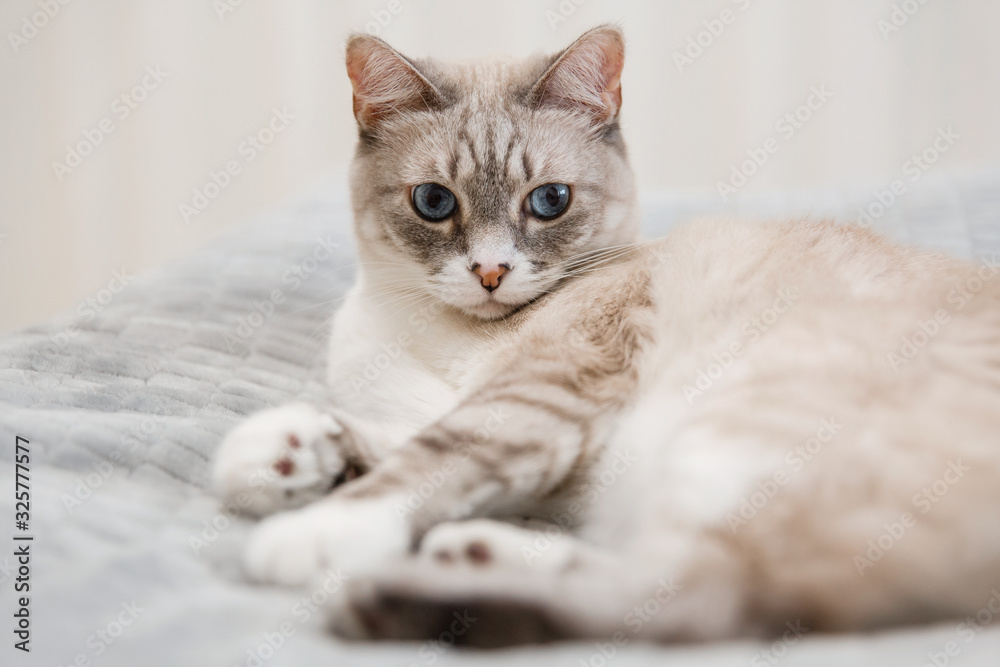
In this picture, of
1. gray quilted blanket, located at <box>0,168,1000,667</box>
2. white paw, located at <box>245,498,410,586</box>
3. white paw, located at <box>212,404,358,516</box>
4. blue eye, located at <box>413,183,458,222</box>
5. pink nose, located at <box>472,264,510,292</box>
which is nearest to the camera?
gray quilted blanket, located at <box>0,168,1000,667</box>

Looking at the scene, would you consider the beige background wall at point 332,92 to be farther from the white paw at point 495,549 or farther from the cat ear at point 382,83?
the white paw at point 495,549

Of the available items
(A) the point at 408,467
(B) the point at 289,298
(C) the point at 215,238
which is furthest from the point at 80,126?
(A) the point at 408,467

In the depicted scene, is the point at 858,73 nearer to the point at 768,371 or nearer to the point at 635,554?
the point at 768,371

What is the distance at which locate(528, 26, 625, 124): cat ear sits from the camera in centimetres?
194

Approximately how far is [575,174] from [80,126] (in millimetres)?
3755

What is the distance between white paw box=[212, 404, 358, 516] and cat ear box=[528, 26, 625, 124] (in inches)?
42.5

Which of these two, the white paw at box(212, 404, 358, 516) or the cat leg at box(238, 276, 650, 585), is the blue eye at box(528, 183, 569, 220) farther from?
the white paw at box(212, 404, 358, 516)

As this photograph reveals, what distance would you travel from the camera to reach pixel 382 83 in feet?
6.55

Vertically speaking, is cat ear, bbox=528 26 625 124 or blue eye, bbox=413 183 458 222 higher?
cat ear, bbox=528 26 625 124

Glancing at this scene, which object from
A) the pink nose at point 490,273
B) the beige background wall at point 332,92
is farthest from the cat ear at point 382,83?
the beige background wall at point 332,92

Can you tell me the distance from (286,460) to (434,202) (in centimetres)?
80

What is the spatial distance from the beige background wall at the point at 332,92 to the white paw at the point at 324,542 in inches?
141

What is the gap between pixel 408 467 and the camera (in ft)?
4.15

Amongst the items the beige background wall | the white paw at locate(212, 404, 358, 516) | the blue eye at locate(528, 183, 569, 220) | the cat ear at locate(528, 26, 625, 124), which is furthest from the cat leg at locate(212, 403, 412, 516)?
the beige background wall
